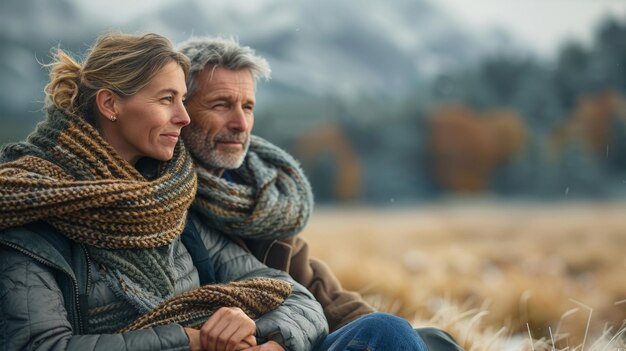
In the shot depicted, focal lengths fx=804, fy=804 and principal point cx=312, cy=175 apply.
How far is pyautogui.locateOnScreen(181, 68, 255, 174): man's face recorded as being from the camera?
2834mm

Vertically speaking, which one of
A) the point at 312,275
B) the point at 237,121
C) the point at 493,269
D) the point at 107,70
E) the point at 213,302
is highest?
the point at 107,70

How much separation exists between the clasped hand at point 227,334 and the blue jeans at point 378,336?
Answer: 19 centimetres

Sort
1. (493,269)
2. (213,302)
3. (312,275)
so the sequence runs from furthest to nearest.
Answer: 1. (493,269)
2. (312,275)
3. (213,302)

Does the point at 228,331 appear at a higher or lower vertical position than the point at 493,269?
higher

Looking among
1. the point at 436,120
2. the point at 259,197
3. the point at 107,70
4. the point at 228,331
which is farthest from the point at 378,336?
the point at 436,120

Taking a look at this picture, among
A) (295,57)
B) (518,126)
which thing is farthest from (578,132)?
(295,57)

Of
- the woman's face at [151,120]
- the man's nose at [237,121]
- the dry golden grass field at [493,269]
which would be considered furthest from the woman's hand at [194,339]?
the dry golden grass field at [493,269]

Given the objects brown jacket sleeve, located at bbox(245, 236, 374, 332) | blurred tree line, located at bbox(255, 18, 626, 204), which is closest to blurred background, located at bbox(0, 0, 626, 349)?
blurred tree line, located at bbox(255, 18, 626, 204)

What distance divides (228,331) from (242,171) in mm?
844

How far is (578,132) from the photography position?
23.0m

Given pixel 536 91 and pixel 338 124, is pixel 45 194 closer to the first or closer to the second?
pixel 338 124

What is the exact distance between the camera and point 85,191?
7.22 ft

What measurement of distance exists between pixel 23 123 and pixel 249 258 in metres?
13.0

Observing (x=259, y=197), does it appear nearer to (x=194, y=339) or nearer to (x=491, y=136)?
(x=194, y=339)
